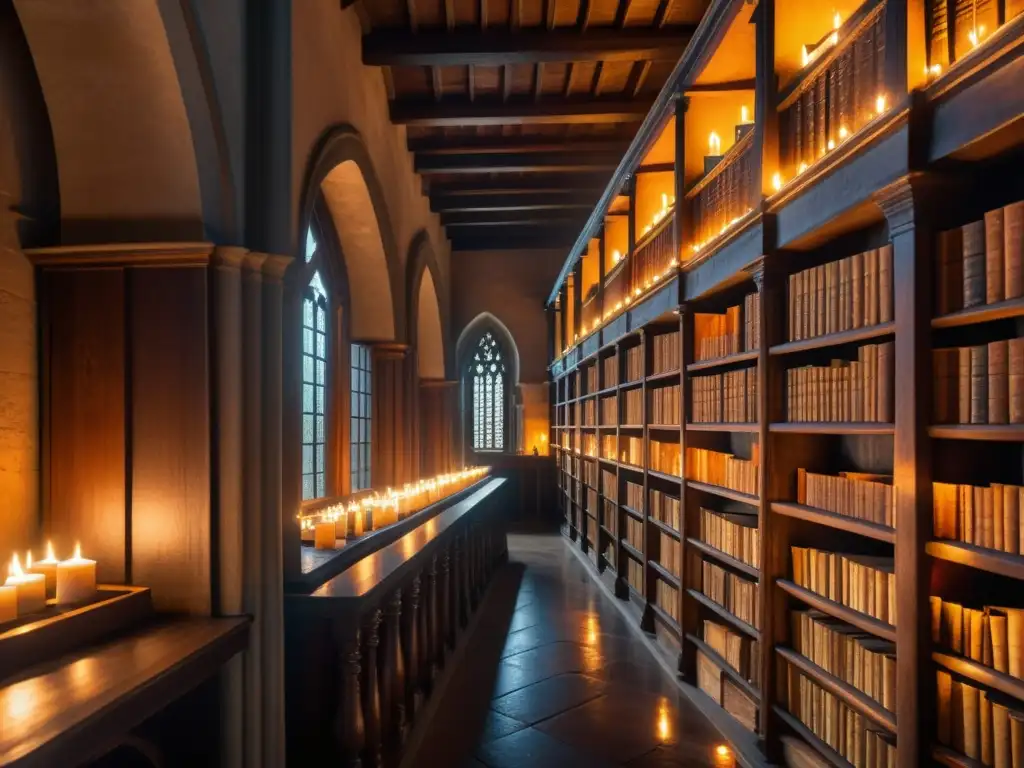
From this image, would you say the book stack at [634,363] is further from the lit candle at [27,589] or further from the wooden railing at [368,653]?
the lit candle at [27,589]

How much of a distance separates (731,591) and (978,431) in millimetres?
2079

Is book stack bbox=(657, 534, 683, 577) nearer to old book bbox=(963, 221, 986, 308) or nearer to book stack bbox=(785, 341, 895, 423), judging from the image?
book stack bbox=(785, 341, 895, 423)

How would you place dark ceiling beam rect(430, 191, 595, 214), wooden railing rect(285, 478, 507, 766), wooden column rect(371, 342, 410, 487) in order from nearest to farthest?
1. wooden railing rect(285, 478, 507, 766)
2. wooden column rect(371, 342, 410, 487)
3. dark ceiling beam rect(430, 191, 595, 214)

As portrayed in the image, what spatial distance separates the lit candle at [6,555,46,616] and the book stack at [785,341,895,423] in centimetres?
263

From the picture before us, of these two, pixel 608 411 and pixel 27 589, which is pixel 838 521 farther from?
pixel 608 411

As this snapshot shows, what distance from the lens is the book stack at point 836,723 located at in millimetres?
2561

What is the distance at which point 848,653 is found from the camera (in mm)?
2746

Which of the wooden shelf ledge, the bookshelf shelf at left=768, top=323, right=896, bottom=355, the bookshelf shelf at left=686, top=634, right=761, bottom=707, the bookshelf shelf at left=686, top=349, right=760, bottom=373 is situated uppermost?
the bookshelf shelf at left=768, top=323, right=896, bottom=355

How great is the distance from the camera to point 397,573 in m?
3.24

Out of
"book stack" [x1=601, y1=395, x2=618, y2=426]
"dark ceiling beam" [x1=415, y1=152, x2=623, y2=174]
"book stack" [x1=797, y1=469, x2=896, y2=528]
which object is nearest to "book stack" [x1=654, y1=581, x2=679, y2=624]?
"book stack" [x1=797, y1=469, x2=896, y2=528]

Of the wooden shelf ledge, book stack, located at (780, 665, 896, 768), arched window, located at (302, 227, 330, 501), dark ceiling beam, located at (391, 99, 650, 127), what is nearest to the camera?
the wooden shelf ledge

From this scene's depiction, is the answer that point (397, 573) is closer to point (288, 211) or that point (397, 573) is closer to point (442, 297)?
point (288, 211)

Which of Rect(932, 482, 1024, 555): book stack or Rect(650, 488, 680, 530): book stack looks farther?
Rect(650, 488, 680, 530): book stack

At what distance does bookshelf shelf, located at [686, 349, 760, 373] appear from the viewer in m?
3.53
